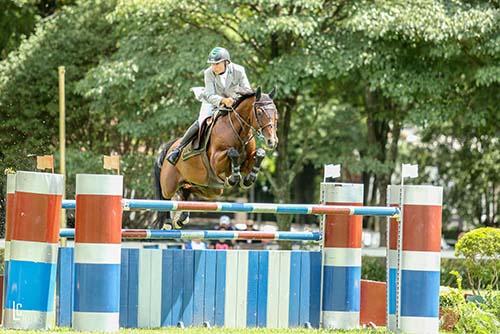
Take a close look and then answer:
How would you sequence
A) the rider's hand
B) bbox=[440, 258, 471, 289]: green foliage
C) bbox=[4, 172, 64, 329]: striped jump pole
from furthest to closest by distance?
bbox=[440, 258, 471, 289]: green foliage → the rider's hand → bbox=[4, 172, 64, 329]: striped jump pole

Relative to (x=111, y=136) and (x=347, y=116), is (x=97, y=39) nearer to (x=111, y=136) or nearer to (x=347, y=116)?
(x=111, y=136)

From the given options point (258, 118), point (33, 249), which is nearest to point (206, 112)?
point (258, 118)

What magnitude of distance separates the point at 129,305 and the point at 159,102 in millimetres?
13894

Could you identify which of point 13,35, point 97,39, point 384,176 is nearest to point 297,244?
point 384,176

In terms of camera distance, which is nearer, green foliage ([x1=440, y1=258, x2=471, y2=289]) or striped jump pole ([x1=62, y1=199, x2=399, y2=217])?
striped jump pole ([x1=62, y1=199, x2=399, y2=217])

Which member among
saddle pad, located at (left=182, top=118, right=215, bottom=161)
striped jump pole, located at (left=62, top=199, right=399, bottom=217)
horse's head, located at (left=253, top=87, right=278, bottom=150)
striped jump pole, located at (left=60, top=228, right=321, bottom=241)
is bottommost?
striped jump pole, located at (left=60, top=228, right=321, bottom=241)

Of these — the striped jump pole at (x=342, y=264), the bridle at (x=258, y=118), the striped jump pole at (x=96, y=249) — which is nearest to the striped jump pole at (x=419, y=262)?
the striped jump pole at (x=342, y=264)

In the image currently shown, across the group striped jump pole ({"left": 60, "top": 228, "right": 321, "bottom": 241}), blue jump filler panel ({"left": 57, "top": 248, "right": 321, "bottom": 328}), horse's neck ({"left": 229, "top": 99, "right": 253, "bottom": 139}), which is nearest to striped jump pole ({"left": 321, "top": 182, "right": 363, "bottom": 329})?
blue jump filler panel ({"left": 57, "top": 248, "right": 321, "bottom": 328})

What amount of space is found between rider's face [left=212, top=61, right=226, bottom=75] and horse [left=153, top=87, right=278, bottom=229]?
1.22ft

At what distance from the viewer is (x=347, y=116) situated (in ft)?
81.0

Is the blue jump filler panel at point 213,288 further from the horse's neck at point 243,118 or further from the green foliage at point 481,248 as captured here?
the green foliage at point 481,248

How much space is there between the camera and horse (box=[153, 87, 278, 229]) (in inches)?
423

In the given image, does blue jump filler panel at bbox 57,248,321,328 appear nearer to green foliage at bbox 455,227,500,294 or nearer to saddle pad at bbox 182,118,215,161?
saddle pad at bbox 182,118,215,161

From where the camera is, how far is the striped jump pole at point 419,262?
8.44m
